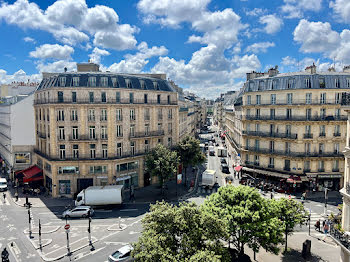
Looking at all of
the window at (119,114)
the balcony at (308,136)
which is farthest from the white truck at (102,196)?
the balcony at (308,136)

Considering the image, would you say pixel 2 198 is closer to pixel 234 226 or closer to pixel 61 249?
pixel 61 249

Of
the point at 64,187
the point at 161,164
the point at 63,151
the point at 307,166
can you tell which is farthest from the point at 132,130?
the point at 307,166

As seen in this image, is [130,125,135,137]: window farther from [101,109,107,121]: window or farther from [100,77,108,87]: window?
[100,77,108,87]: window

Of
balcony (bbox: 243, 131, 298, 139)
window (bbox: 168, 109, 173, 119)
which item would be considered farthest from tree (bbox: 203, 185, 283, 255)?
window (bbox: 168, 109, 173, 119)

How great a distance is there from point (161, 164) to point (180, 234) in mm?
21228

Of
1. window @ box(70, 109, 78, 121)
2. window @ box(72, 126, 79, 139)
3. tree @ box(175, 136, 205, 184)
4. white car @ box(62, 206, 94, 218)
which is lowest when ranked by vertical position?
white car @ box(62, 206, 94, 218)

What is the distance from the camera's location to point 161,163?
36906 mm

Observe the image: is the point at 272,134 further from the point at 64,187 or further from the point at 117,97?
the point at 64,187

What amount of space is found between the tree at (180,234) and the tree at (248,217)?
7.30 ft

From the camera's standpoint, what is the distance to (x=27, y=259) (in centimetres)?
2203

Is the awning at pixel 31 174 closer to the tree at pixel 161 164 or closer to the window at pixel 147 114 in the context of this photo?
the tree at pixel 161 164

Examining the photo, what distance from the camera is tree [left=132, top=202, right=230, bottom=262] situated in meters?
14.8

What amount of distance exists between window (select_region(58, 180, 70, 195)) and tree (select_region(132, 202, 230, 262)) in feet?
83.7

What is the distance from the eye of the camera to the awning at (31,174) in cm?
4069
